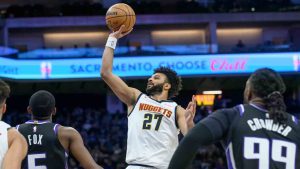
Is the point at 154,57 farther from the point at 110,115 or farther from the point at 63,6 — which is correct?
the point at 63,6

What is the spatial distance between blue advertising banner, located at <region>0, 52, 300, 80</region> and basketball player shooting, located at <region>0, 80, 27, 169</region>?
18.4 m

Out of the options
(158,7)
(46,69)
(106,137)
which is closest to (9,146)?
(106,137)

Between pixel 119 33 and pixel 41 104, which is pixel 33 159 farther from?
pixel 119 33

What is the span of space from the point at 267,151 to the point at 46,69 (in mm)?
20253

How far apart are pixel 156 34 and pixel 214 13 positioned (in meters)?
3.50

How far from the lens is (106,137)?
2198cm

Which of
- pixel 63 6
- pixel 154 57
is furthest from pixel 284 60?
pixel 63 6

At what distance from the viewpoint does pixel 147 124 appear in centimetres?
555

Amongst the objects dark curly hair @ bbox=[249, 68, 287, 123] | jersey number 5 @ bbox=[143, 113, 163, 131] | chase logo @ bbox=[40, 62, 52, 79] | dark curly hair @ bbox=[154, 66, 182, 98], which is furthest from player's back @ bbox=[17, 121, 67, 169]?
chase logo @ bbox=[40, 62, 52, 79]

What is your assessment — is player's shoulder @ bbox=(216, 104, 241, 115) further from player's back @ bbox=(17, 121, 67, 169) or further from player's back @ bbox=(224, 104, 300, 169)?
player's back @ bbox=(17, 121, 67, 169)

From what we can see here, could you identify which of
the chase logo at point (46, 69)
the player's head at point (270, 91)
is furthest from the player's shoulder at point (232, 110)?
the chase logo at point (46, 69)

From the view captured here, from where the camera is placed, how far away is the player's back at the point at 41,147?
5.21 meters

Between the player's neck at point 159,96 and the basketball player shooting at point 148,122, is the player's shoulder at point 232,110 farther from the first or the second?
the player's neck at point 159,96

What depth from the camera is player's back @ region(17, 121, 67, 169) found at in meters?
5.21
